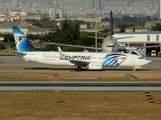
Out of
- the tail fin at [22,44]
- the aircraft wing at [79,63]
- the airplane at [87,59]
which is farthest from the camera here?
the tail fin at [22,44]

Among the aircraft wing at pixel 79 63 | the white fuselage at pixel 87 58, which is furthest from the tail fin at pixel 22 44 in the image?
the aircraft wing at pixel 79 63

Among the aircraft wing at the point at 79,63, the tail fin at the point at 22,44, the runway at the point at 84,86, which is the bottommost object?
the runway at the point at 84,86

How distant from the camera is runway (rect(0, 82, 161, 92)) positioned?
51125mm

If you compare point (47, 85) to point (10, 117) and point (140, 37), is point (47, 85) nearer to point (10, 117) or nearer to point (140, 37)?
point (10, 117)

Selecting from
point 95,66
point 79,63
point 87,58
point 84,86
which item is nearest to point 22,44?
point 79,63

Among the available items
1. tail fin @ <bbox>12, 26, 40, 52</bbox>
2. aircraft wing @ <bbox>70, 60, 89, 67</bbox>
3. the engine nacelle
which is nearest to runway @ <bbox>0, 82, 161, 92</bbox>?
aircraft wing @ <bbox>70, 60, 89, 67</bbox>

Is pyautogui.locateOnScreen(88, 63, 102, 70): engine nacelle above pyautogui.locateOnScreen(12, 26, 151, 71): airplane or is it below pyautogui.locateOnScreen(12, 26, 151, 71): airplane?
below

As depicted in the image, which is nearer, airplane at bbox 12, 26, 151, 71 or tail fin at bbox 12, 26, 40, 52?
airplane at bbox 12, 26, 151, 71

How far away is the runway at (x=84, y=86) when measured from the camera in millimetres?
51125

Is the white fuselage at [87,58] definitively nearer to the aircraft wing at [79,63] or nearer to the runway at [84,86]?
the aircraft wing at [79,63]

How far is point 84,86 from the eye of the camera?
5378cm

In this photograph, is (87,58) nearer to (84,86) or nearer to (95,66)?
(95,66)

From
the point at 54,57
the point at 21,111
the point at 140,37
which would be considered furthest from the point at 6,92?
the point at 140,37

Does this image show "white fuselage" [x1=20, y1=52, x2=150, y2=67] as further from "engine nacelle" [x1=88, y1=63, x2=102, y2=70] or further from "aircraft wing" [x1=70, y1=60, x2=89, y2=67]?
"engine nacelle" [x1=88, y1=63, x2=102, y2=70]
